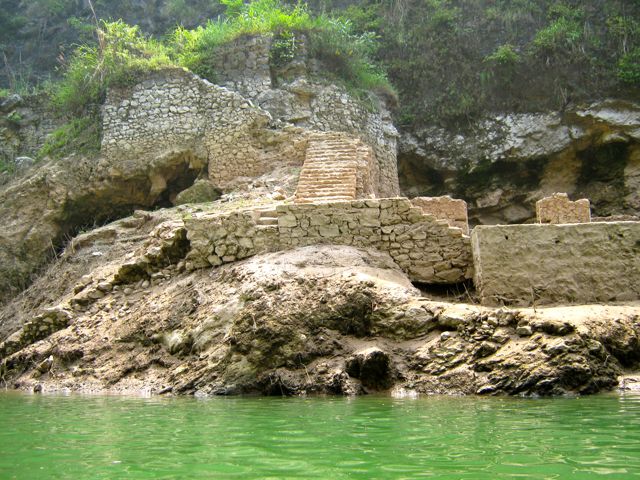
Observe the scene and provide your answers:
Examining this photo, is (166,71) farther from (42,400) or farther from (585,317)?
(585,317)

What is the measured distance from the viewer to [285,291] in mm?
8000

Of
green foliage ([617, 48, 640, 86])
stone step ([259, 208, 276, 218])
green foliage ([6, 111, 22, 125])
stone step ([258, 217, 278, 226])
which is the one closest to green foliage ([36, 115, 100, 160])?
green foliage ([6, 111, 22, 125])

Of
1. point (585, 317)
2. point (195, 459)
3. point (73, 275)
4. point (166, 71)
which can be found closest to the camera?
point (195, 459)

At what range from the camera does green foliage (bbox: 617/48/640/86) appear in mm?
16703

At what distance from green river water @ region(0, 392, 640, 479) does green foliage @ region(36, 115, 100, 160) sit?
1038 cm

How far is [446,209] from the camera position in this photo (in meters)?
10.9

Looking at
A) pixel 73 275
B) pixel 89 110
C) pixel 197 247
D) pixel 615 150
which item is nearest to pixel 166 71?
pixel 89 110

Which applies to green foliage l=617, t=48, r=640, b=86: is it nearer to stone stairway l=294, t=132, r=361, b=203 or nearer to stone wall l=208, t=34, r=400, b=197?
stone wall l=208, t=34, r=400, b=197

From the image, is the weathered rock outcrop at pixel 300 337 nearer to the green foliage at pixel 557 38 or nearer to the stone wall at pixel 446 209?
the stone wall at pixel 446 209

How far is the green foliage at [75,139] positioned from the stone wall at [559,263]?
33.4ft

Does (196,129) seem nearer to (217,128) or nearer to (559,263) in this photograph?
(217,128)

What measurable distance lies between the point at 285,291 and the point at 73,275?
5.75 meters

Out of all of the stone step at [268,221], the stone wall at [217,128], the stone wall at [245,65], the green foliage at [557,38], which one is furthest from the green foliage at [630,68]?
the stone step at [268,221]

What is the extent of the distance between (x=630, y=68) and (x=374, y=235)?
35.3ft
